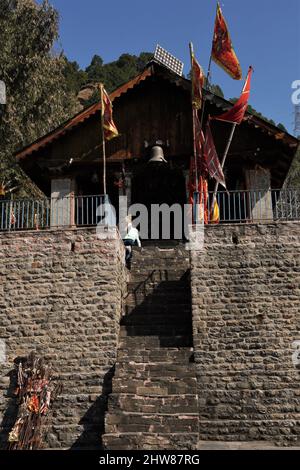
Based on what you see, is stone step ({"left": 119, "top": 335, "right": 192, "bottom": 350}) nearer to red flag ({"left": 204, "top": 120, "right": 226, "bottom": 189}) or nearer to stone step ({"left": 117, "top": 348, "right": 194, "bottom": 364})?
stone step ({"left": 117, "top": 348, "right": 194, "bottom": 364})

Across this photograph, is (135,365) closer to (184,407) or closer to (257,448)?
(184,407)

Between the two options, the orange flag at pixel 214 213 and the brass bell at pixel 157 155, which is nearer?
the orange flag at pixel 214 213

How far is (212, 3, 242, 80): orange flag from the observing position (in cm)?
1533

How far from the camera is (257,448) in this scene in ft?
36.0

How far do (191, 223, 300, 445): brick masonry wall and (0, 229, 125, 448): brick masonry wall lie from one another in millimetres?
1853

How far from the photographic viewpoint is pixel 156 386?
11422 mm

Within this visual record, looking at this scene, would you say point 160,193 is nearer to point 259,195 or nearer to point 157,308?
point 259,195

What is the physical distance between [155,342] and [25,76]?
15.2m

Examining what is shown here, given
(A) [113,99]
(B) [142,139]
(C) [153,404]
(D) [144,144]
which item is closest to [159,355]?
(C) [153,404]

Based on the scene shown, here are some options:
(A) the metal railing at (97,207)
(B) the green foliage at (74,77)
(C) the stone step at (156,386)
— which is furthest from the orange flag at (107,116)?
(B) the green foliage at (74,77)

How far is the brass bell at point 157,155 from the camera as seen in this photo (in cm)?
1745

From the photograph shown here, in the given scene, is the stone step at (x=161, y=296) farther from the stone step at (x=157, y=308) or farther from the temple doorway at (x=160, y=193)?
the temple doorway at (x=160, y=193)

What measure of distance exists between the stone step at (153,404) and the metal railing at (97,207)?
528 centimetres

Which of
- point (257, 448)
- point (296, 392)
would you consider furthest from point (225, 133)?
point (257, 448)
